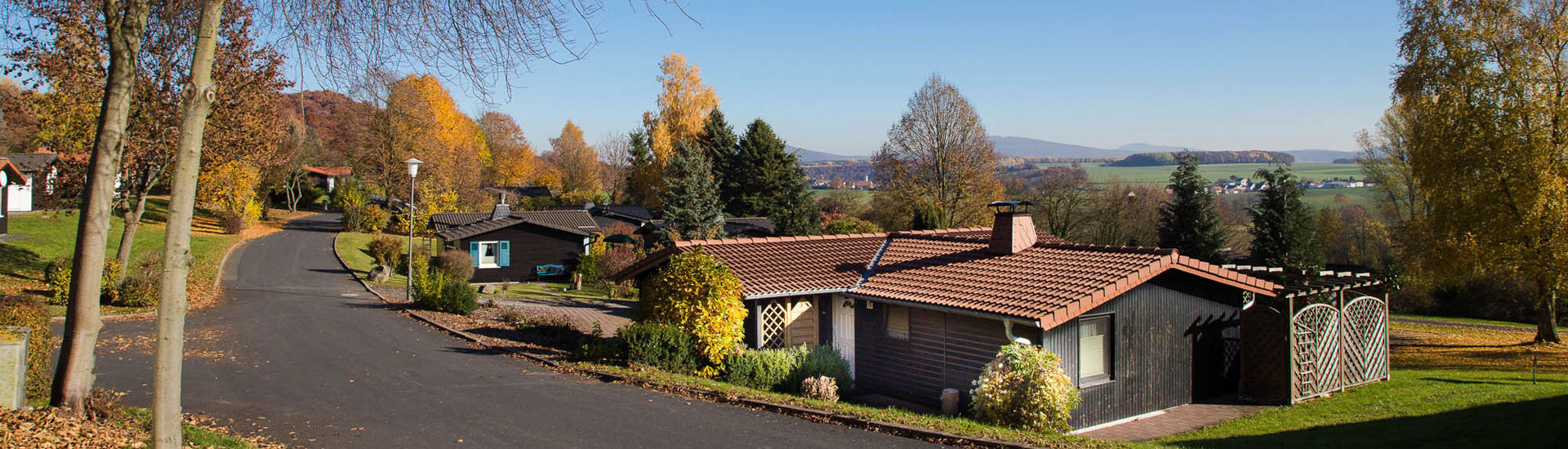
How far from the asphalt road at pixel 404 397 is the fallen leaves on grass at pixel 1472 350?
18.1 m

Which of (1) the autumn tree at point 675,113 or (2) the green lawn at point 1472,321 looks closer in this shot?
(2) the green lawn at point 1472,321

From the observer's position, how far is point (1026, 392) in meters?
11.5

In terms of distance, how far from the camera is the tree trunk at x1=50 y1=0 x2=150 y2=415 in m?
7.01

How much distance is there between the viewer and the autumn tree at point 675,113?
5591 cm

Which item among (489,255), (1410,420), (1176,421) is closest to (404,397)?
(1176,421)

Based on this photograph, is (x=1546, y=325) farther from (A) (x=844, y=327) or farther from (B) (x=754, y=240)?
(B) (x=754, y=240)

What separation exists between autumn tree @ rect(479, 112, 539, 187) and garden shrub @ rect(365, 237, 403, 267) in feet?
136

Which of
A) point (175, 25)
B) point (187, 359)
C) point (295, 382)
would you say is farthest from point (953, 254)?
point (187, 359)

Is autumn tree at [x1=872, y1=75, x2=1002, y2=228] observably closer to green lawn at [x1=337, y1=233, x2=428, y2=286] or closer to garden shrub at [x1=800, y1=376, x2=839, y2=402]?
green lawn at [x1=337, y1=233, x2=428, y2=286]

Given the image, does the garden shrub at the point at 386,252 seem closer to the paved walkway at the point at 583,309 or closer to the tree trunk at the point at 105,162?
the paved walkway at the point at 583,309

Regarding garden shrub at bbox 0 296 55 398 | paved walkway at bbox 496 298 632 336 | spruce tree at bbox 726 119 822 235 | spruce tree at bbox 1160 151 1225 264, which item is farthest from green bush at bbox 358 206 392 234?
spruce tree at bbox 1160 151 1225 264

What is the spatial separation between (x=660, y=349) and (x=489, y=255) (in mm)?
27078

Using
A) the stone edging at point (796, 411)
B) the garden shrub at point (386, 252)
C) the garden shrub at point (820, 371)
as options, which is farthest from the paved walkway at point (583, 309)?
the garden shrub at point (386, 252)

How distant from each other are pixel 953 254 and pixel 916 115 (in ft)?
83.2
